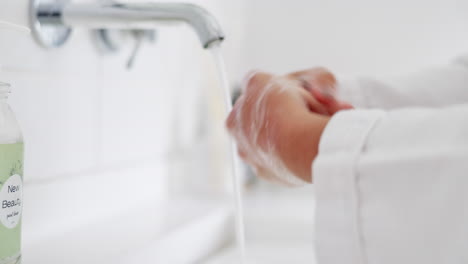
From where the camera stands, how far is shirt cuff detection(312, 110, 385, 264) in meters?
0.30

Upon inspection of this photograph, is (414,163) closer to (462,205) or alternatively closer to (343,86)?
(462,205)

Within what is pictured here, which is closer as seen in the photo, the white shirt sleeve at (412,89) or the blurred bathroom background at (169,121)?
the blurred bathroom background at (169,121)

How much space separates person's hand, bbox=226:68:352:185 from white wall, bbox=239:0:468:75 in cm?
62

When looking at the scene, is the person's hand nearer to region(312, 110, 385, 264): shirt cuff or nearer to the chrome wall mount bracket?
region(312, 110, 385, 264): shirt cuff

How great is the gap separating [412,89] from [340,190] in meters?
0.40

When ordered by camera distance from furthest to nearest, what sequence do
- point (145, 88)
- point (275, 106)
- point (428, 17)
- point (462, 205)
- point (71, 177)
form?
point (428, 17) < point (145, 88) < point (71, 177) < point (275, 106) < point (462, 205)

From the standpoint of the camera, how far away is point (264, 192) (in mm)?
1098

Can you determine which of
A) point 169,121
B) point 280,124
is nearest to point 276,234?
point 169,121

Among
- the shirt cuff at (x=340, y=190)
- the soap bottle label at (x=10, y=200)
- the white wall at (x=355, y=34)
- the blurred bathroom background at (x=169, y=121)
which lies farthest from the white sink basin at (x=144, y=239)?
the white wall at (x=355, y=34)

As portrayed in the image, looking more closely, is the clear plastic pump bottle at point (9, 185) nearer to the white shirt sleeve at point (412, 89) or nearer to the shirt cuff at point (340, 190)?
the shirt cuff at point (340, 190)

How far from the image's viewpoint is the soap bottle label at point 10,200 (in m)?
0.32

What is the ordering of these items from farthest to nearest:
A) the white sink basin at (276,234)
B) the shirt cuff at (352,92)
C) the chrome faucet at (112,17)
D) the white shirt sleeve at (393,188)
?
the white sink basin at (276,234) → the shirt cuff at (352,92) → the chrome faucet at (112,17) → the white shirt sleeve at (393,188)

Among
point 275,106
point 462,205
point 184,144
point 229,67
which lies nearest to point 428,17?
point 229,67

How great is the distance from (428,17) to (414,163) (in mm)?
878
